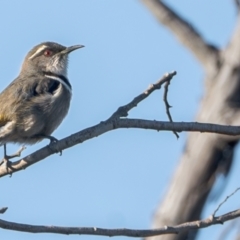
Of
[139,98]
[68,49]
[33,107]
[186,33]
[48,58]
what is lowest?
[139,98]

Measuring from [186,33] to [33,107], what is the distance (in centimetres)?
182

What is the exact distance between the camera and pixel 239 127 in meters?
5.50

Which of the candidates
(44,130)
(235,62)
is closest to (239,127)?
(235,62)

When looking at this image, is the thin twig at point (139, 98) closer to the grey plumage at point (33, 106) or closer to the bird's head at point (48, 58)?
the grey plumage at point (33, 106)

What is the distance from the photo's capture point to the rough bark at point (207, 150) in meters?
5.88

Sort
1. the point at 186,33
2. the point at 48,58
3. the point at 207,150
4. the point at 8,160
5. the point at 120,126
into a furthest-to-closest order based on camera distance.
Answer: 1. the point at 48,58
2. the point at 186,33
3. the point at 8,160
4. the point at 207,150
5. the point at 120,126

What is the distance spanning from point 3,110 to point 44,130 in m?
0.49

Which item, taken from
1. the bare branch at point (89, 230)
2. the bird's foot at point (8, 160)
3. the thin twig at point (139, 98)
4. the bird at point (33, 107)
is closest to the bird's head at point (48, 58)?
the bird at point (33, 107)

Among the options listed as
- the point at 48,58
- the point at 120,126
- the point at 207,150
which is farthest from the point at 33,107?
the point at 207,150

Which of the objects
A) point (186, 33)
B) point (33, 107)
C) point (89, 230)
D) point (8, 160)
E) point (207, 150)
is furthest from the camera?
point (33, 107)

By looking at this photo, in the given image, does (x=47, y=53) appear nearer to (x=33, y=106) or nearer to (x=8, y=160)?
(x=33, y=106)

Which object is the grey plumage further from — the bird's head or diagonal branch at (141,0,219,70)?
diagonal branch at (141,0,219,70)

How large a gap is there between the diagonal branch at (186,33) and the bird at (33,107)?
144 centimetres

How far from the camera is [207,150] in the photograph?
6078mm
